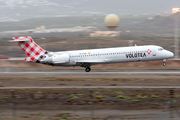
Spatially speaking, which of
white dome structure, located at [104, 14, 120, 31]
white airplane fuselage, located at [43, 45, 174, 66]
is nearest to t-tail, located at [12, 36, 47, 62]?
white airplane fuselage, located at [43, 45, 174, 66]

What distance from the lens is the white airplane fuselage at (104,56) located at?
3916 centimetres

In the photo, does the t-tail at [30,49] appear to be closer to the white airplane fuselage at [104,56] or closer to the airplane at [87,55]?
the airplane at [87,55]

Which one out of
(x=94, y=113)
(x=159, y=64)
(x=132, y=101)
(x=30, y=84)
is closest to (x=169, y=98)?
(x=132, y=101)

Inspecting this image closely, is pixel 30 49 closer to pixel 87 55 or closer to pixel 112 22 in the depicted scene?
pixel 87 55

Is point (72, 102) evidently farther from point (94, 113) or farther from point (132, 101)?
point (132, 101)

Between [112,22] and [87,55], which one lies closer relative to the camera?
[87,55]

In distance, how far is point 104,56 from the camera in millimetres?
39281

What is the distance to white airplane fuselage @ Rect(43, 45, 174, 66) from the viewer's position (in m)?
39.2

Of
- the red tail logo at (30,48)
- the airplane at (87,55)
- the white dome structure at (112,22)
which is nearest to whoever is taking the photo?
the red tail logo at (30,48)

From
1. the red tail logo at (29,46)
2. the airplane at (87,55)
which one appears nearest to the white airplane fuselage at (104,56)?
the airplane at (87,55)

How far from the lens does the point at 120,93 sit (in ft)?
72.6

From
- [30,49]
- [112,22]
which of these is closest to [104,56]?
[30,49]

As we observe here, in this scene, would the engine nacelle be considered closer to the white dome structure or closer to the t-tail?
the t-tail

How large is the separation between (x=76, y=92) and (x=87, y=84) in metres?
4.85
